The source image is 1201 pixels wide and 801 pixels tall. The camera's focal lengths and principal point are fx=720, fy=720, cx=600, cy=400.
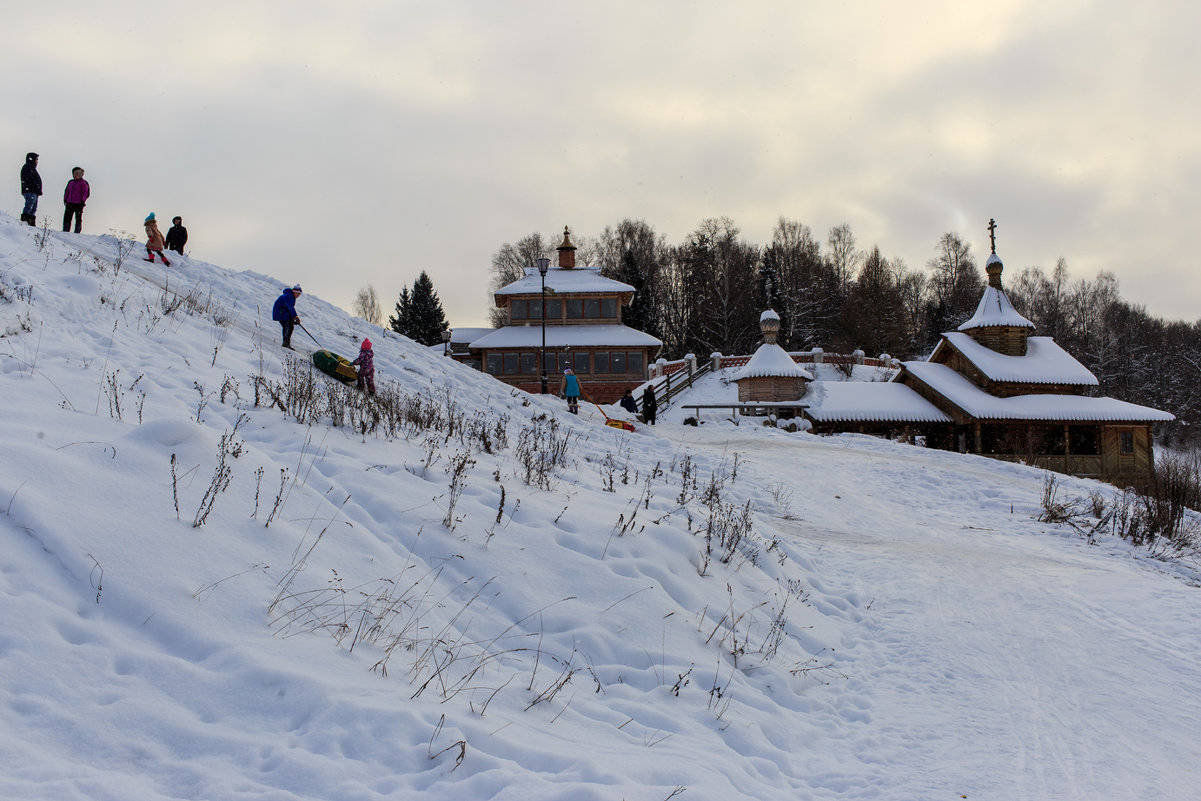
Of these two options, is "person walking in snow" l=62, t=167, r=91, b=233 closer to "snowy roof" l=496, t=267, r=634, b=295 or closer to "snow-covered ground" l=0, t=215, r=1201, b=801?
"snow-covered ground" l=0, t=215, r=1201, b=801

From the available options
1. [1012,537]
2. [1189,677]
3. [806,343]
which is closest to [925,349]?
[806,343]

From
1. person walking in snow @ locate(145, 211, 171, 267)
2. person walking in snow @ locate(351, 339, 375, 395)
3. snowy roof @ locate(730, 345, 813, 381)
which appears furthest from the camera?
snowy roof @ locate(730, 345, 813, 381)

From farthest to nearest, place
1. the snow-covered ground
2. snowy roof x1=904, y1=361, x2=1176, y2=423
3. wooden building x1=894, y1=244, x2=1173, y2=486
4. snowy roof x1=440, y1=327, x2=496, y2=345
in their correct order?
snowy roof x1=440, y1=327, x2=496, y2=345, wooden building x1=894, y1=244, x2=1173, y2=486, snowy roof x1=904, y1=361, x2=1176, y2=423, the snow-covered ground

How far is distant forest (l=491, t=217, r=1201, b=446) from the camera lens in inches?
2240

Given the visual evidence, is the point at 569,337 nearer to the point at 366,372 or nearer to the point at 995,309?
the point at 995,309

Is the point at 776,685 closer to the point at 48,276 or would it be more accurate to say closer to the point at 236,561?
the point at 236,561

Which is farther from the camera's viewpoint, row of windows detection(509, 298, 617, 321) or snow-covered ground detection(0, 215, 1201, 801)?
row of windows detection(509, 298, 617, 321)

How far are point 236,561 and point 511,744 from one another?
204cm

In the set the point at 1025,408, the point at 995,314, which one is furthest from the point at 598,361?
the point at 1025,408

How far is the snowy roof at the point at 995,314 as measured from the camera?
34.8 m

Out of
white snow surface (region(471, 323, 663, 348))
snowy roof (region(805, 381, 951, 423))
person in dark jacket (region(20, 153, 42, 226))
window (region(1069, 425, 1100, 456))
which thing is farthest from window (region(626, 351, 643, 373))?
person in dark jacket (region(20, 153, 42, 226))

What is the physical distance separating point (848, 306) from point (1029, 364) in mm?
25561

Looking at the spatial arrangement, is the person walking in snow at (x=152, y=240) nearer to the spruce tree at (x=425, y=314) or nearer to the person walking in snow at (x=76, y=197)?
the person walking in snow at (x=76, y=197)

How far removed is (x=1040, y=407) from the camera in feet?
106
